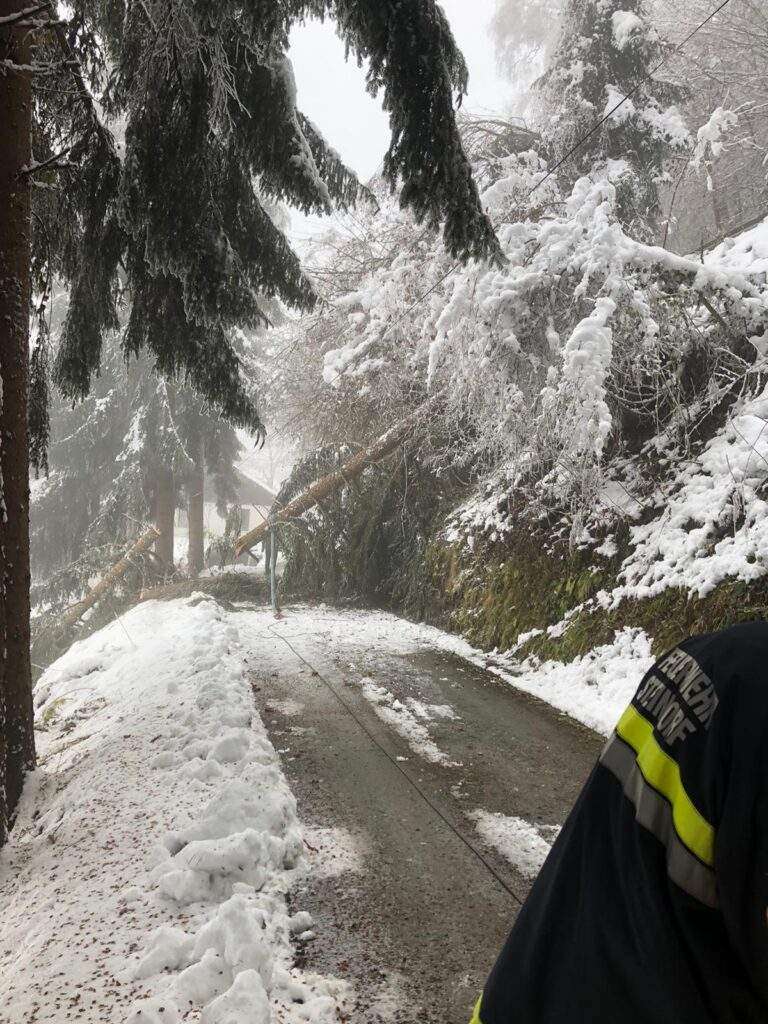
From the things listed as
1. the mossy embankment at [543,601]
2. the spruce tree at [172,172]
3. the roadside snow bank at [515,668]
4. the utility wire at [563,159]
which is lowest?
the roadside snow bank at [515,668]

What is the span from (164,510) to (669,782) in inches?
715

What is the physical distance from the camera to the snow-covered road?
257 cm

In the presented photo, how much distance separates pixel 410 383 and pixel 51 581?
11566 mm

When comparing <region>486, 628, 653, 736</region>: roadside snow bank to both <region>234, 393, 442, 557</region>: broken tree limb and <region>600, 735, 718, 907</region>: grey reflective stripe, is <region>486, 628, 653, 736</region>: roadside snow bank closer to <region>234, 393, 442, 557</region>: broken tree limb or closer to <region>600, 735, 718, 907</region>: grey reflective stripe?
<region>600, 735, 718, 907</region>: grey reflective stripe

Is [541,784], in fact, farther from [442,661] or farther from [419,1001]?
[442,661]

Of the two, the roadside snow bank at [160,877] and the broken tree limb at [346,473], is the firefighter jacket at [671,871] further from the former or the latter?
the broken tree limb at [346,473]

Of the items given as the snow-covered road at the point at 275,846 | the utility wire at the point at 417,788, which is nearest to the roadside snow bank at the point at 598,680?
the snow-covered road at the point at 275,846

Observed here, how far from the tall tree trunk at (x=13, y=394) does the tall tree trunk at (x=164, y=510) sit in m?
13.4

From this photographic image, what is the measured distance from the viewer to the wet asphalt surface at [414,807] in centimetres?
283

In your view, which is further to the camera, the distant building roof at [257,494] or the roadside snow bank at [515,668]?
the distant building roof at [257,494]

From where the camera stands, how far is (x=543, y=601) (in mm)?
8102

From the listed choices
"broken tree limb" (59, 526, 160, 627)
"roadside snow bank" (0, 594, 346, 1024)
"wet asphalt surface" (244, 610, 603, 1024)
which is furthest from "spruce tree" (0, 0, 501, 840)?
"broken tree limb" (59, 526, 160, 627)

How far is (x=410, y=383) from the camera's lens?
1217 cm

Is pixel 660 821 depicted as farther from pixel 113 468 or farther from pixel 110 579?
pixel 113 468
